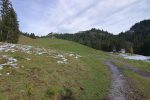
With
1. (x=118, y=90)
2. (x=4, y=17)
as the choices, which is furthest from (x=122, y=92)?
(x=4, y=17)

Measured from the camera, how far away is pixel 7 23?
241ft

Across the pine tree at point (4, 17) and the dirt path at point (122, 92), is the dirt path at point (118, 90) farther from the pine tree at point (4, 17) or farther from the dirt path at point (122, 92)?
the pine tree at point (4, 17)

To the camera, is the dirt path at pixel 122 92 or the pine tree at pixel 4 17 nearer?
the dirt path at pixel 122 92

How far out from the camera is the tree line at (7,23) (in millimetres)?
71688

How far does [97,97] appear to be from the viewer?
1864cm

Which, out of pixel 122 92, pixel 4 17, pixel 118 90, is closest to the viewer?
pixel 122 92

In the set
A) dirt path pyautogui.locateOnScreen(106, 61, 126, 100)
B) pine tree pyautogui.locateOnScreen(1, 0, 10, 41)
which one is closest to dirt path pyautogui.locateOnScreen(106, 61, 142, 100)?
dirt path pyautogui.locateOnScreen(106, 61, 126, 100)

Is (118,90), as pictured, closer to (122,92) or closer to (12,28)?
(122,92)

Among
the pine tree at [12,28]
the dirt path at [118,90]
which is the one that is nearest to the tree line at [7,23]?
the pine tree at [12,28]

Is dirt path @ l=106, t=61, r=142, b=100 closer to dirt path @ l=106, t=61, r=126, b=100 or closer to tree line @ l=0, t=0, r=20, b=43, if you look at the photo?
dirt path @ l=106, t=61, r=126, b=100

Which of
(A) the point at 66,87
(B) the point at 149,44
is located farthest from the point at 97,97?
(B) the point at 149,44

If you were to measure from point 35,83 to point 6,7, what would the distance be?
60.0m

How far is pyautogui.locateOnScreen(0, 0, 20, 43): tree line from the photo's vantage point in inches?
2822

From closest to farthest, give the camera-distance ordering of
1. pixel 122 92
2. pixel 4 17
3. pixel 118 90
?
1. pixel 122 92
2. pixel 118 90
3. pixel 4 17
